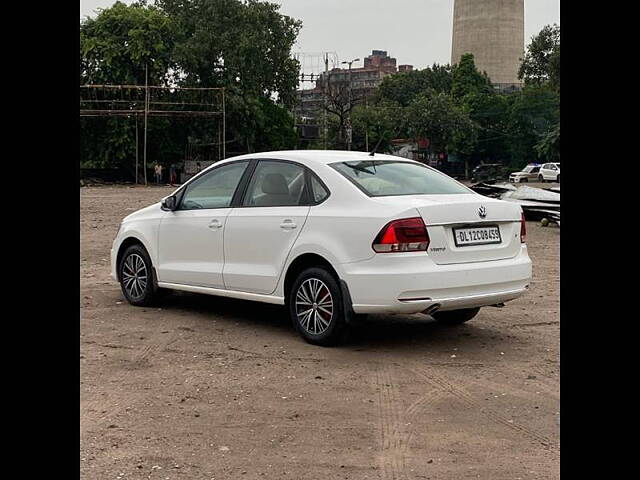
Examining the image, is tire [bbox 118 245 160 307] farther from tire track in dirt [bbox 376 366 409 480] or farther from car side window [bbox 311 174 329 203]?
tire track in dirt [bbox 376 366 409 480]

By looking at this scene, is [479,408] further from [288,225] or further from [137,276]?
[137,276]

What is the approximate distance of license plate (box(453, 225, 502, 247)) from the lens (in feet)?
22.6

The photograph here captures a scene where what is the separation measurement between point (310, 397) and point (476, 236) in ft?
7.08

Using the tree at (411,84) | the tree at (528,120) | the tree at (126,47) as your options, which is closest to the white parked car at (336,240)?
the tree at (126,47)

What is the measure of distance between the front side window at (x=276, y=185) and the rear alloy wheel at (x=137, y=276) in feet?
5.14

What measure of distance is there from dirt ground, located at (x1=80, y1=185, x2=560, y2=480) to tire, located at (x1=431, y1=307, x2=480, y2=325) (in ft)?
0.59

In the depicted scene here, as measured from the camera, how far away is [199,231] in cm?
840

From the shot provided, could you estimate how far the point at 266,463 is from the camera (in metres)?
4.39

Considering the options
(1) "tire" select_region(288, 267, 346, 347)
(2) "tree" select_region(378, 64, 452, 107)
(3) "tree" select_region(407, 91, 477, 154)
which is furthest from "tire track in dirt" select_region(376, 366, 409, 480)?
(2) "tree" select_region(378, 64, 452, 107)

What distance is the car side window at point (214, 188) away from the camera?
27.4 ft
